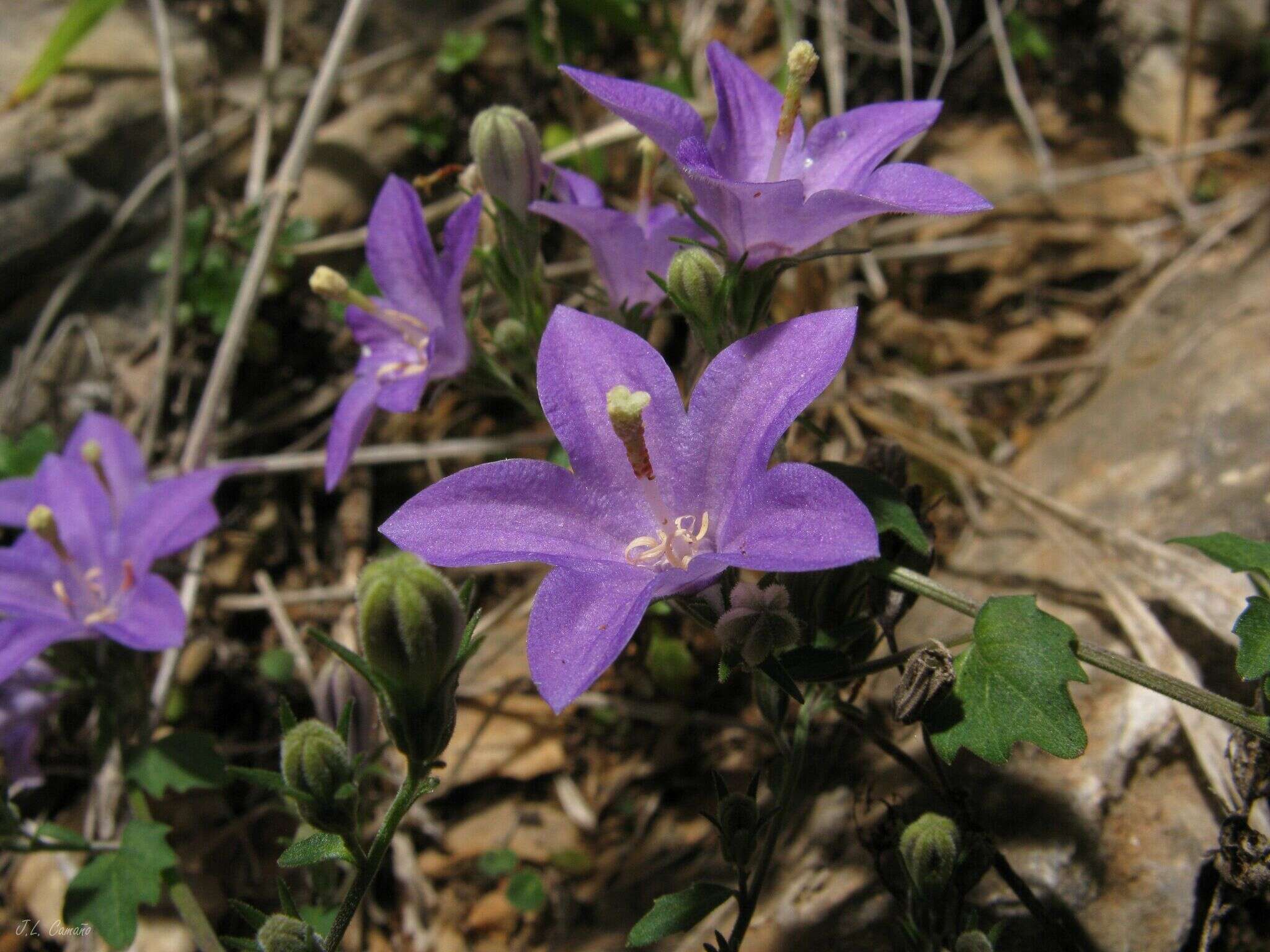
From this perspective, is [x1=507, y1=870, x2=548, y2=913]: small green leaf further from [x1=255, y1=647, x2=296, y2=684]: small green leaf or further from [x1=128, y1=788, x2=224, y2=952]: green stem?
[x1=255, y1=647, x2=296, y2=684]: small green leaf

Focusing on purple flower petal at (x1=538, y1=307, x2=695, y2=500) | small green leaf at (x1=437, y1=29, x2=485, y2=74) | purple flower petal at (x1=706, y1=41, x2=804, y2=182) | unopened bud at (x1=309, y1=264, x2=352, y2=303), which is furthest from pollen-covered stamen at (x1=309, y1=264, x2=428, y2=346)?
small green leaf at (x1=437, y1=29, x2=485, y2=74)

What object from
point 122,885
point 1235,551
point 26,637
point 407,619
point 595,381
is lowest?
point 122,885

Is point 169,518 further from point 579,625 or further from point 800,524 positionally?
point 800,524

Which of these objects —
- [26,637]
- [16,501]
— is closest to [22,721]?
[26,637]

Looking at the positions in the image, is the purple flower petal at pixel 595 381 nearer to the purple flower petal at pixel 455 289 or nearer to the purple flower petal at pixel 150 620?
the purple flower petal at pixel 455 289

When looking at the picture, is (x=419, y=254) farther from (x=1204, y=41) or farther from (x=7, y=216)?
(x=1204, y=41)
